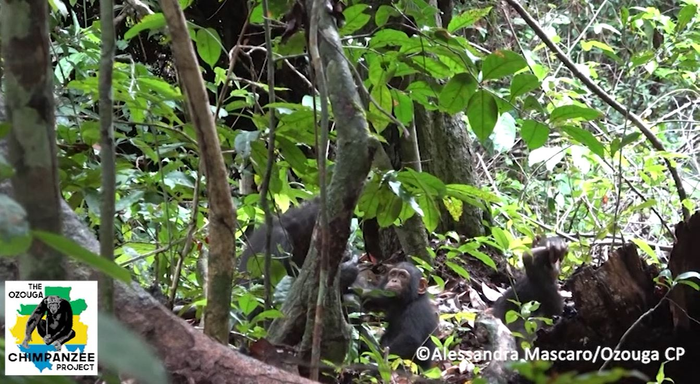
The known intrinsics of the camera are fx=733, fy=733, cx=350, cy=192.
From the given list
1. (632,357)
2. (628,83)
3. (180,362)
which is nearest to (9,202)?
(180,362)

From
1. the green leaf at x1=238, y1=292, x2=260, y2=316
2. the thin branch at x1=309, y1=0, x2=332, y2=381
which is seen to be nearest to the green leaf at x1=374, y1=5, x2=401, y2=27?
the thin branch at x1=309, y1=0, x2=332, y2=381

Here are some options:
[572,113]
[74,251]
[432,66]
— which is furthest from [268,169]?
[74,251]

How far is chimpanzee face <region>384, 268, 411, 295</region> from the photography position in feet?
11.4

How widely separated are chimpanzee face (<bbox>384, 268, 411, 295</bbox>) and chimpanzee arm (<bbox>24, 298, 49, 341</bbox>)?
266cm

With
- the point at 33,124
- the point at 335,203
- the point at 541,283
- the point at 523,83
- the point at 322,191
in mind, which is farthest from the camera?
the point at 541,283

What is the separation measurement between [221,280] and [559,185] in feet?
12.5

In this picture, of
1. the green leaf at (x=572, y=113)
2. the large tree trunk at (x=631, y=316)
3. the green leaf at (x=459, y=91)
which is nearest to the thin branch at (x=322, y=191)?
the green leaf at (x=459, y=91)

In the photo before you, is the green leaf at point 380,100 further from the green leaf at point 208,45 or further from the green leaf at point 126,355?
the green leaf at point 126,355

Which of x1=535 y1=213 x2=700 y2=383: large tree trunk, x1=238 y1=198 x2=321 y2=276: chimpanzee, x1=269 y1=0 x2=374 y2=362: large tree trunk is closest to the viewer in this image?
x1=269 y1=0 x2=374 y2=362: large tree trunk

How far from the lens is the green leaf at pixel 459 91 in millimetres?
1754

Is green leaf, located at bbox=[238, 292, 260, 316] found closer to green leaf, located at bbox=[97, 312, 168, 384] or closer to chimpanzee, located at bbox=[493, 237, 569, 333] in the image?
green leaf, located at bbox=[97, 312, 168, 384]

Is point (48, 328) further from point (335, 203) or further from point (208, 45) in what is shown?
point (208, 45)

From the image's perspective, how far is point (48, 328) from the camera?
35.9 inches

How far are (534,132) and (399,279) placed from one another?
177 cm
